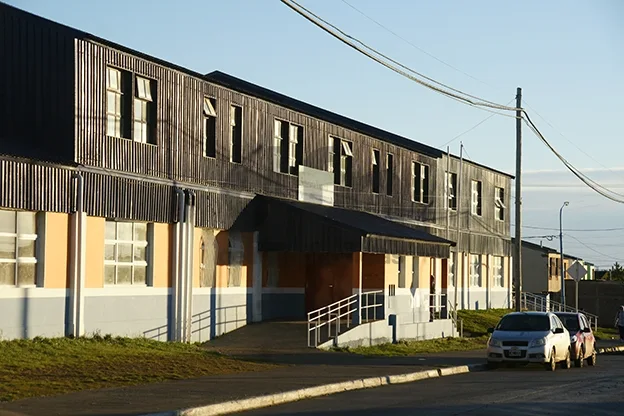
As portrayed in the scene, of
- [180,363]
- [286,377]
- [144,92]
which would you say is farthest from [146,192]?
[286,377]

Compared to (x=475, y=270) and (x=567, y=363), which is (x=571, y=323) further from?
(x=475, y=270)

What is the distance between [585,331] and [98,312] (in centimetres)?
1358

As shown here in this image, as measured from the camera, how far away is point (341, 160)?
3612 cm

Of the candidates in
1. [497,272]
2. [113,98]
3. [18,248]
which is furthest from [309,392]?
[497,272]

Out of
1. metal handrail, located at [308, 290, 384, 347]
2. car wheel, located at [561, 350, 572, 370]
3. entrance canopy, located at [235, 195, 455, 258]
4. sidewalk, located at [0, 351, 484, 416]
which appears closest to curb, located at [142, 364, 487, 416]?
sidewalk, located at [0, 351, 484, 416]

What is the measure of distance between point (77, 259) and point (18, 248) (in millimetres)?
1455

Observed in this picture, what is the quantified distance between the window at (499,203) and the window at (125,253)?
3207 centimetres

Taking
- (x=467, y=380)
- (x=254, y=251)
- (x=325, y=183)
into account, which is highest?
(x=325, y=183)

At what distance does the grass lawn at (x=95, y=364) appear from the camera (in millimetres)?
17828

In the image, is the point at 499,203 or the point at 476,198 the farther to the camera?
the point at 499,203

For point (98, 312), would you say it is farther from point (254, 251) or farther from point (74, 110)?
point (254, 251)

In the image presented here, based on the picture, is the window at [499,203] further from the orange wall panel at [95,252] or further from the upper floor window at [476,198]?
the orange wall panel at [95,252]

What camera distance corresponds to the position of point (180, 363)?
22.0 metres

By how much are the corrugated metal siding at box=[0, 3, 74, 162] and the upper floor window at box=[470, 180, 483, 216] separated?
30.2 meters
